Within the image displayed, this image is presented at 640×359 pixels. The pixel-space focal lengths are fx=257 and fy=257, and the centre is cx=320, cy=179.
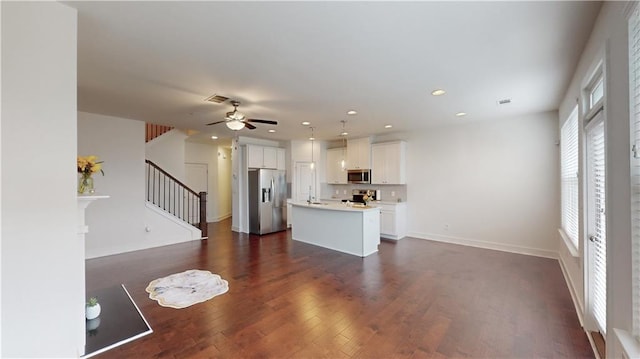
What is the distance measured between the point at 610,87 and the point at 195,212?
8.94 metres

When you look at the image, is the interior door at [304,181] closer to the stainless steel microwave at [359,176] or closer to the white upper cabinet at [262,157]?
the white upper cabinet at [262,157]

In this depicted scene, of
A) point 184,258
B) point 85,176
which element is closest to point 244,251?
point 184,258

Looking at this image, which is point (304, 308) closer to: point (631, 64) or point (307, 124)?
point (631, 64)

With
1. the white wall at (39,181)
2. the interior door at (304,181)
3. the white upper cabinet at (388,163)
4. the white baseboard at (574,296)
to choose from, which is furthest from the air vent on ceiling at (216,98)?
the white baseboard at (574,296)

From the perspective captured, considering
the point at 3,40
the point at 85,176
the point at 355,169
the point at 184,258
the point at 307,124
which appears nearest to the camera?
the point at 3,40

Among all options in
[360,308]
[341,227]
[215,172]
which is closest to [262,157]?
[215,172]

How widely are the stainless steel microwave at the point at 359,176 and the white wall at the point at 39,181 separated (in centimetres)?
605

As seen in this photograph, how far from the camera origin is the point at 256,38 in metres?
2.26

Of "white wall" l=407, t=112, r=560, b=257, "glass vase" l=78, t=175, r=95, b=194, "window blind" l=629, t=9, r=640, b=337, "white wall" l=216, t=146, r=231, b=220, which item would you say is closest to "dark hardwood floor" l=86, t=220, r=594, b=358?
"white wall" l=407, t=112, r=560, b=257

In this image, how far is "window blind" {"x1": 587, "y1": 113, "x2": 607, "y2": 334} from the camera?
7.18 feet

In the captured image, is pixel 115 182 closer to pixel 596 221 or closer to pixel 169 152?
pixel 169 152

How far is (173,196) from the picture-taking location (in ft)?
24.8

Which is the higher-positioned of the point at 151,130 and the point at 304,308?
the point at 151,130

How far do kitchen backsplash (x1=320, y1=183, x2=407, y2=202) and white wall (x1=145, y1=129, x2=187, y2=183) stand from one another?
4.40m
